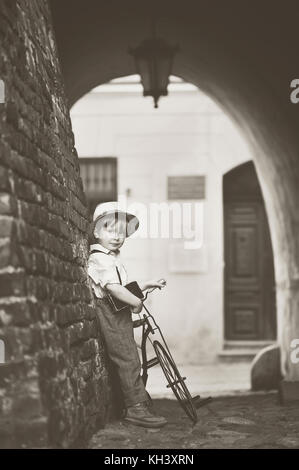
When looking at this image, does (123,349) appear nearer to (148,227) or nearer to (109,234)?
(109,234)

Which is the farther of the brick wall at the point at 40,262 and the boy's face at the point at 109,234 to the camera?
the boy's face at the point at 109,234

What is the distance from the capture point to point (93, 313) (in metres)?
5.05

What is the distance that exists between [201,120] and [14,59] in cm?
866

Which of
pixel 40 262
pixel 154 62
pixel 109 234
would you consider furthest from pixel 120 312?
pixel 154 62

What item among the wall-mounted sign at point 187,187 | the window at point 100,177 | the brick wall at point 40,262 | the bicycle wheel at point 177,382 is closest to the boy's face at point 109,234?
the brick wall at point 40,262

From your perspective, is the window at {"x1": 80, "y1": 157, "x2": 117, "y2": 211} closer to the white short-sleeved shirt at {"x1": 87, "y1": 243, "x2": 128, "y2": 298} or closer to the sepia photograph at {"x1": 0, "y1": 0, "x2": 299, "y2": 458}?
the sepia photograph at {"x1": 0, "y1": 0, "x2": 299, "y2": 458}

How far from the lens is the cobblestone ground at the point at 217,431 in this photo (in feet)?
14.9

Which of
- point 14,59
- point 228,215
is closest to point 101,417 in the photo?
point 14,59

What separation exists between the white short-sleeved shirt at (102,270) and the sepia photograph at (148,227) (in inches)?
0.5

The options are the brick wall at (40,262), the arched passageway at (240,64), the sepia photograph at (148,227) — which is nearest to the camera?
Answer: the brick wall at (40,262)

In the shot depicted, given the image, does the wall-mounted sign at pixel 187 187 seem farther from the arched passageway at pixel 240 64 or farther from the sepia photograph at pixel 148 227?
the arched passageway at pixel 240 64

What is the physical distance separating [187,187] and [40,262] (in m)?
8.53

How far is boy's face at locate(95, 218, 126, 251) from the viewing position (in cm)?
525

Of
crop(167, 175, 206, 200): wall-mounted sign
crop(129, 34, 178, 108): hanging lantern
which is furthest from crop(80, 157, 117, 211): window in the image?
crop(129, 34, 178, 108): hanging lantern
